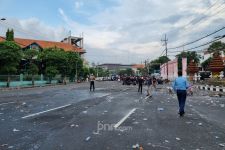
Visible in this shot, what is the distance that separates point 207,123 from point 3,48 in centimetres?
4029

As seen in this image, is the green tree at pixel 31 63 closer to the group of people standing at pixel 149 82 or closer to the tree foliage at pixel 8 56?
the tree foliage at pixel 8 56

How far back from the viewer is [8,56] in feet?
150

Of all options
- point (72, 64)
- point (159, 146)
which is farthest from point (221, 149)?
point (72, 64)

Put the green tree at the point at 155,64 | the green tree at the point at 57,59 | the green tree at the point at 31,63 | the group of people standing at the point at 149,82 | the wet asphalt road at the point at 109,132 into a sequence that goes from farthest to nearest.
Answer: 1. the green tree at the point at 155,64
2. the green tree at the point at 57,59
3. the green tree at the point at 31,63
4. the group of people standing at the point at 149,82
5. the wet asphalt road at the point at 109,132

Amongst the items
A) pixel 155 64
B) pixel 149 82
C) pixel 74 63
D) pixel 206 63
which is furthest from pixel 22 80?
pixel 155 64

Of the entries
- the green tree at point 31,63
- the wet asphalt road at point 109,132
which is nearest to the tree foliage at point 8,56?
the green tree at point 31,63

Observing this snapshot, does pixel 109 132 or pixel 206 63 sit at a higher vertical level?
pixel 206 63

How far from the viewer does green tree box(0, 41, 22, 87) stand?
45531 mm

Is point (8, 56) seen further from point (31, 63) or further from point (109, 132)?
point (109, 132)

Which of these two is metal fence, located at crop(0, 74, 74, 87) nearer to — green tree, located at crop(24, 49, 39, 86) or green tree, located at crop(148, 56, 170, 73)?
green tree, located at crop(24, 49, 39, 86)

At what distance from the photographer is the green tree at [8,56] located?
4553cm

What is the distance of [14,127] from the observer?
9188 millimetres

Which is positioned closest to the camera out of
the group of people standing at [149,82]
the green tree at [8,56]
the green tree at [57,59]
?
the group of people standing at [149,82]

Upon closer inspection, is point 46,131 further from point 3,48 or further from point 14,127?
point 3,48
